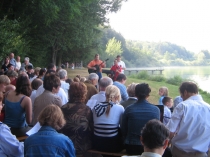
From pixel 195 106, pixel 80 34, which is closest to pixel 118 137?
pixel 195 106

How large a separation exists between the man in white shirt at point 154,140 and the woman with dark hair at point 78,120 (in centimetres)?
172

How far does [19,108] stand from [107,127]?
1.45m

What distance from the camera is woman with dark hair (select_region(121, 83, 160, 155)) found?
388 centimetres

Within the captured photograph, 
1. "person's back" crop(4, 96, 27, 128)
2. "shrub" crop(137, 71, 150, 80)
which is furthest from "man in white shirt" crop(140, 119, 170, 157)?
"shrub" crop(137, 71, 150, 80)

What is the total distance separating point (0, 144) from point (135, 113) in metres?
→ 1.80

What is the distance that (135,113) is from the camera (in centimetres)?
Answer: 389

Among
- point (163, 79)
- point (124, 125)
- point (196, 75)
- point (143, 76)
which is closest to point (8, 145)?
point (124, 125)

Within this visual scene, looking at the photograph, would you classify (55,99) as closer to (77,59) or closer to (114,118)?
(114,118)

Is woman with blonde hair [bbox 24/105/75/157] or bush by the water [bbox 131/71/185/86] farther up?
woman with blonde hair [bbox 24/105/75/157]

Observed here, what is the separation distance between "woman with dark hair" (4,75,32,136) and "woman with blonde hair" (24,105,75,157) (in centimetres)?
171

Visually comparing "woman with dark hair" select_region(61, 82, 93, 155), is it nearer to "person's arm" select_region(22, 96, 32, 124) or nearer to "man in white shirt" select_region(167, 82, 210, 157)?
"person's arm" select_region(22, 96, 32, 124)

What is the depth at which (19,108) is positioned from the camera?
4406mm

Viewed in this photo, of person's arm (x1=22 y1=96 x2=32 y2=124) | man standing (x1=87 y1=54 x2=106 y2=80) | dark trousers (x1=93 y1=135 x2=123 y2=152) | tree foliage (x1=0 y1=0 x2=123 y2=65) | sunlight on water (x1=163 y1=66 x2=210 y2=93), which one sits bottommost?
sunlight on water (x1=163 y1=66 x2=210 y2=93)

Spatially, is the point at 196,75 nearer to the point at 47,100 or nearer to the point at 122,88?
the point at 122,88
